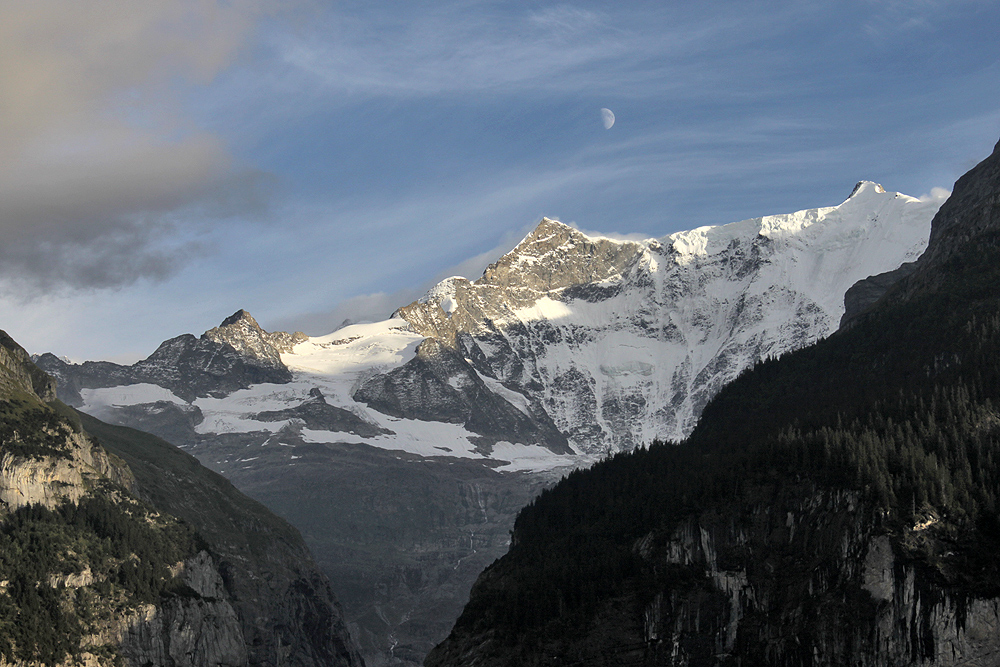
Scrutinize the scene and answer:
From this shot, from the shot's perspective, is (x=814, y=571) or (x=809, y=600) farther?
(x=814, y=571)

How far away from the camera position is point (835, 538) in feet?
566

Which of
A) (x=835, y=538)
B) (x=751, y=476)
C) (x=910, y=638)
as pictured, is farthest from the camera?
(x=751, y=476)

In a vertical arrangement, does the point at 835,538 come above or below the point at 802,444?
below

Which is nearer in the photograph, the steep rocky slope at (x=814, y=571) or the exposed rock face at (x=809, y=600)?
the exposed rock face at (x=809, y=600)

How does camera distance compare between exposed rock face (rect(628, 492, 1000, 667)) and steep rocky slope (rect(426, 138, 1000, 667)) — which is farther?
steep rocky slope (rect(426, 138, 1000, 667))

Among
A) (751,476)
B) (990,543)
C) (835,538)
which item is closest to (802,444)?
(751,476)

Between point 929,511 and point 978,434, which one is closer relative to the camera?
point 929,511

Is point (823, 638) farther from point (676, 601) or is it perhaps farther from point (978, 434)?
point (978, 434)

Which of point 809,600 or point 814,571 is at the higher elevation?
point 814,571

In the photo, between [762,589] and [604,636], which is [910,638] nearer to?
[762,589]

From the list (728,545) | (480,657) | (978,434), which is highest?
(978,434)

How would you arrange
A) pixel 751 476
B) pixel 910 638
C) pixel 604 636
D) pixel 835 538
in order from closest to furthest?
pixel 910 638 → pixel 835 538 → pixel 604 636 → pixel 751 476

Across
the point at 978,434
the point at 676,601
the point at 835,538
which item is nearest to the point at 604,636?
the point at 676,601

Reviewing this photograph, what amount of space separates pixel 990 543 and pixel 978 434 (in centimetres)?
2690
